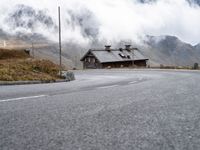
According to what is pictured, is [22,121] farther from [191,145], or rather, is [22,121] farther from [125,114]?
[191,145]

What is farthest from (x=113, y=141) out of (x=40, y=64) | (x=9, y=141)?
(x=40, y=64)

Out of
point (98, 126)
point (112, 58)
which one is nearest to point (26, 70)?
point (98, 126)

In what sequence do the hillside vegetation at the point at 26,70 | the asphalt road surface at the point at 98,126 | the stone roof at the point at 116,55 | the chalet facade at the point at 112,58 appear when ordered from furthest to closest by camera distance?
the stone roof at the point at 116,55 < the chalet facade at the point at 112,58 < the hillside vegetation at the point at 26,70 < the asphalt road surface at the point at 98,126

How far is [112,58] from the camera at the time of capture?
88.8 m

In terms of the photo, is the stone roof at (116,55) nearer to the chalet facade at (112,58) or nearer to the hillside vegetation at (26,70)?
the chalet facade at (112,58)

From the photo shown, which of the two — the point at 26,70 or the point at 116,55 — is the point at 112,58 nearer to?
the point at 116,55

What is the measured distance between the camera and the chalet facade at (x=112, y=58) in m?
87.5

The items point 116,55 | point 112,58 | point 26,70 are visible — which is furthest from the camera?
point 116,55

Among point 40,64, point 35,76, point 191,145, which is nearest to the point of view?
point 191,145

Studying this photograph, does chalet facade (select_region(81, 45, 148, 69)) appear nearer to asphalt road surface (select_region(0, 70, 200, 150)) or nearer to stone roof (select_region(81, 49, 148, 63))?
stone roof (select_region(81, 49, 148, 63))

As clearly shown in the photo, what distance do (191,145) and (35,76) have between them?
57.3ft

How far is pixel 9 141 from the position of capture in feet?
15.1

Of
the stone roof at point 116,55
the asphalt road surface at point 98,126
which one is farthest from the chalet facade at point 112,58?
the asphalt road surface at point 98,126

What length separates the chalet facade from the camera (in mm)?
87475
